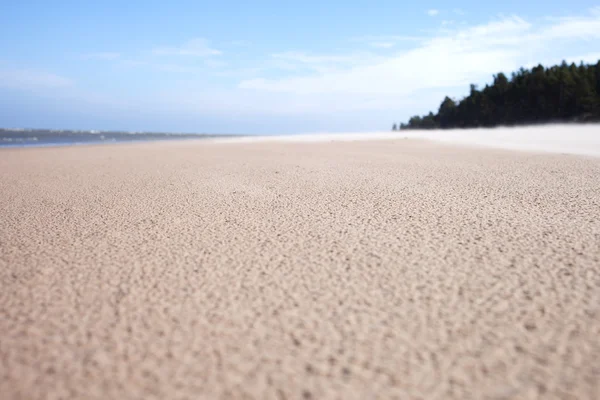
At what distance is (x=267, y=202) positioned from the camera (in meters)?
3.95

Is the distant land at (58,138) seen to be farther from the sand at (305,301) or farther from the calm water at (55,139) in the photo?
the sand at (305,301)

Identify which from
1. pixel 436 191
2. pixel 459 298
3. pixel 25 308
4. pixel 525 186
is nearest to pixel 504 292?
pixel 459 298

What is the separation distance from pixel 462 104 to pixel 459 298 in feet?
140

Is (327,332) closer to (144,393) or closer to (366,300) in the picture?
(366,300)

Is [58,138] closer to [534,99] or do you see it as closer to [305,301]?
[305,301]

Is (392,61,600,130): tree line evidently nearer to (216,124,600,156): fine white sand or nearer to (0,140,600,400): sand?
(216,124,600,156): fine white sand

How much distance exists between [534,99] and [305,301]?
122 feet

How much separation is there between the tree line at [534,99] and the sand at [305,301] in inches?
1225

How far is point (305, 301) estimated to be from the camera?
1806 mm

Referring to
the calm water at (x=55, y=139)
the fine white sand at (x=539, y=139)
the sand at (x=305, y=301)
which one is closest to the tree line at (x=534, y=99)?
the fine white sand at (x=539, y=139)

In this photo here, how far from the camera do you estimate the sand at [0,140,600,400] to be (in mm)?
1303

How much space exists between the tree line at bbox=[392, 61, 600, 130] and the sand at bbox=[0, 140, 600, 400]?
102 ft

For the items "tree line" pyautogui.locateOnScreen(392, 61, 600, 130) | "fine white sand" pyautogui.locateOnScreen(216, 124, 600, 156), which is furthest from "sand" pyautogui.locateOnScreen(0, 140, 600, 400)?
"tree line" pyautogui.locateOnScreen(392, 61, 600, 130)

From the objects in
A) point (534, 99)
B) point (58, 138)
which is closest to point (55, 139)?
point (58, 138)
